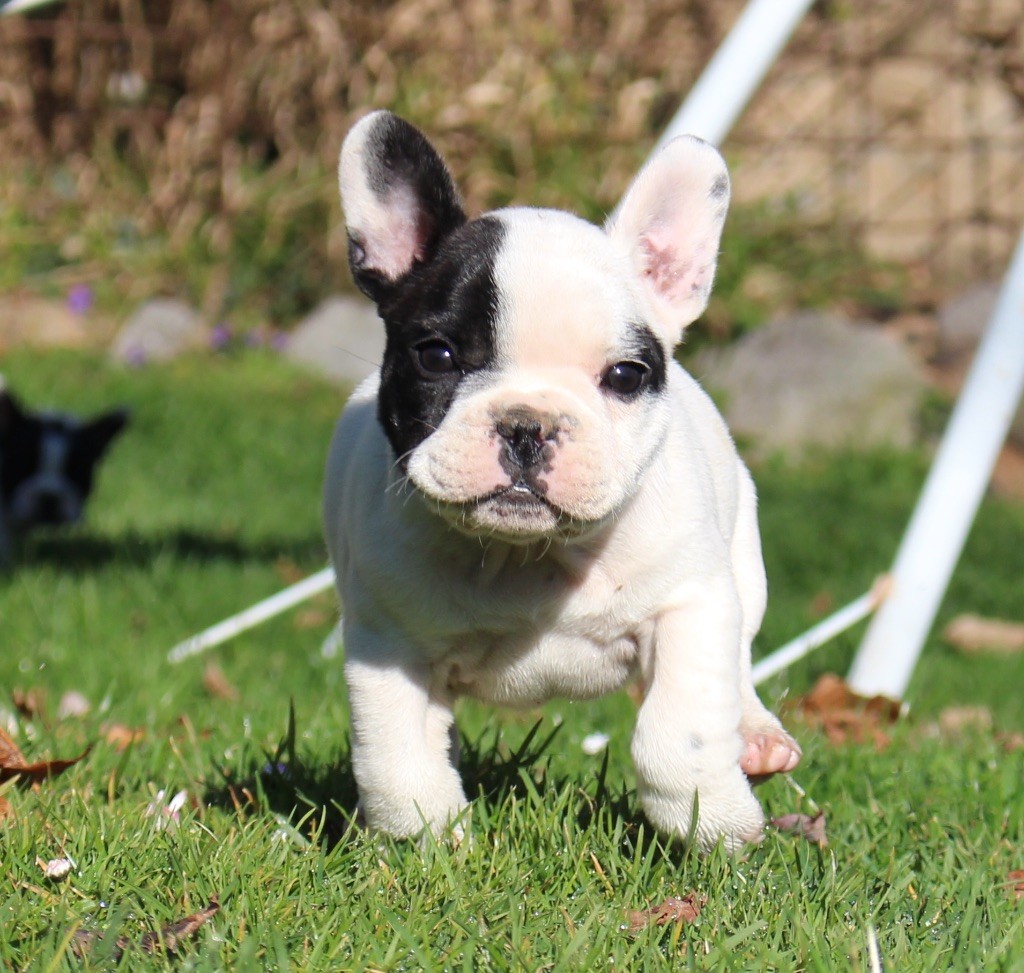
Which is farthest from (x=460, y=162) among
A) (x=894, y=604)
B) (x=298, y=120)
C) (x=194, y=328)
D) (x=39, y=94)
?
(x=894, y=604)

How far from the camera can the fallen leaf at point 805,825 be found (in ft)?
9.14

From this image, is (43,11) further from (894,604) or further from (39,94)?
(894,604)

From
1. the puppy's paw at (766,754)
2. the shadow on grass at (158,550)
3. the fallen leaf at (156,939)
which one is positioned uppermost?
the fallen leaf at (156,939)

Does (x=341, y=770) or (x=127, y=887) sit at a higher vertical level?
(x=127, y=887)

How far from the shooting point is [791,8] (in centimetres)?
427

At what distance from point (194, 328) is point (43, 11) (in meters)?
2.92

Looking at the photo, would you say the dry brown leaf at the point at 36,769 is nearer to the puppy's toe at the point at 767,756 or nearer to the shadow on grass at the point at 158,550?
the puppy's toe at the point at 767,756

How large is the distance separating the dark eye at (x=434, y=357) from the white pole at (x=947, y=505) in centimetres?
214

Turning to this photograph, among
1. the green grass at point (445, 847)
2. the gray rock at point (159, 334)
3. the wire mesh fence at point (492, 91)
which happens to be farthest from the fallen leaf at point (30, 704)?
the wire mesh fence at point (492, 91)

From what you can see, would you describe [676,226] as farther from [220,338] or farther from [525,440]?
[220,338]

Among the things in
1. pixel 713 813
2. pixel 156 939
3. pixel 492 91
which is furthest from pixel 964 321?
pixel 156 939

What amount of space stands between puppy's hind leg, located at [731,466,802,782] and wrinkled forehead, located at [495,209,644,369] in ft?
2.18

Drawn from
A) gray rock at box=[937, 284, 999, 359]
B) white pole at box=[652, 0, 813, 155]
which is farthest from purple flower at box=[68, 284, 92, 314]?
white pole at box=[652, 0, 813, 155]

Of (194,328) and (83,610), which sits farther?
(194,328)
